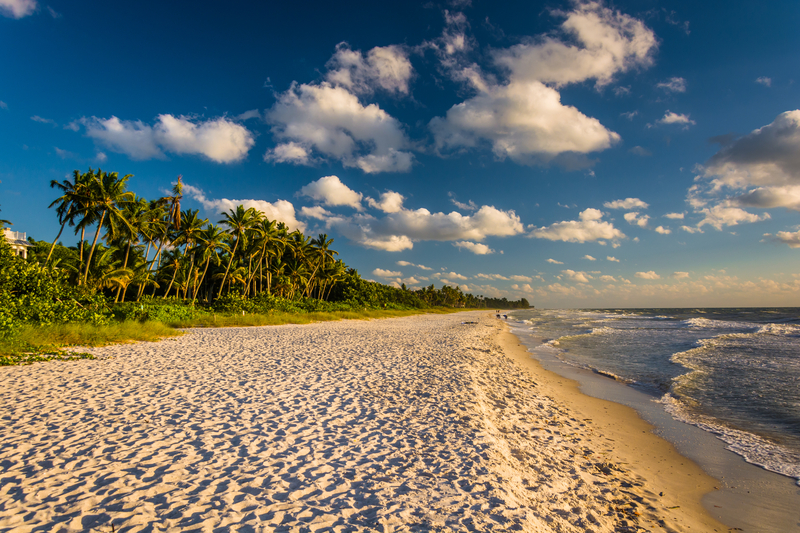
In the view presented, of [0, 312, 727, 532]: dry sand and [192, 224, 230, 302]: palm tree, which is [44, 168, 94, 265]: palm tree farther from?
[0, 312, 727, 532]: dry sand

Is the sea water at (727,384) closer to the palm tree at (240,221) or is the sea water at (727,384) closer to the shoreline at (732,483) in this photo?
the shoreline at (732,483)

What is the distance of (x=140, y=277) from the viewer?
3609cm

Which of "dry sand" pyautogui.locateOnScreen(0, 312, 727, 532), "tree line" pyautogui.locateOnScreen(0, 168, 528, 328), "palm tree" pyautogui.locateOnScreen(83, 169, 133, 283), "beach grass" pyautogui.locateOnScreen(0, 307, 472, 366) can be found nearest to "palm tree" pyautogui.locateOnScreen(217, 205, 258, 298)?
"tree line" pyautogui.locateOnScreen(0, 168, 528, 328)

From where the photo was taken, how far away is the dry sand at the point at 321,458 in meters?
A: 3.91

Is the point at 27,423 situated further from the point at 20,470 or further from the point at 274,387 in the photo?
the point at 274,387

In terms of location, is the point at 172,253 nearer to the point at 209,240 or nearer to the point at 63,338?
the point at 209,240

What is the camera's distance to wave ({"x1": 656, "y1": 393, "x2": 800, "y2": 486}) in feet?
20.1

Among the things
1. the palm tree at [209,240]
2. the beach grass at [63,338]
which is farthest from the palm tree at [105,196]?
the beach grass at [63,338]

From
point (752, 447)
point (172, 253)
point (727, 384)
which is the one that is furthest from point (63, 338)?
point (172, 253)

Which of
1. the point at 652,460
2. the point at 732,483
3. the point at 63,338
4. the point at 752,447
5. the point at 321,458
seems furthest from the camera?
the point at 63,338

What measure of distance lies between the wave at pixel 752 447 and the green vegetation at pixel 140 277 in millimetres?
18058

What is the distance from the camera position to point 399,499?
4.23 metres

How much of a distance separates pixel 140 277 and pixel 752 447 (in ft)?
145

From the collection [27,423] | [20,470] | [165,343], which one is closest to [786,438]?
[20,470]
